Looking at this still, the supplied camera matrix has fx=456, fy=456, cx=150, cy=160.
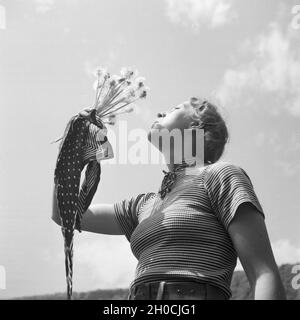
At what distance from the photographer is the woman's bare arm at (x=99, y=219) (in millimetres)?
983

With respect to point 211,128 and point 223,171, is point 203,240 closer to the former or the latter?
point 223,171

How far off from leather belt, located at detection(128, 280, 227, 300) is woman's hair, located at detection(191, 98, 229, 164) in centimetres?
30

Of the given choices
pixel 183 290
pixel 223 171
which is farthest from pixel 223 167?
pixel 183 290

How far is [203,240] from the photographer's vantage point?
29.9 inches

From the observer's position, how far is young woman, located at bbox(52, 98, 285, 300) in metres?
0.71

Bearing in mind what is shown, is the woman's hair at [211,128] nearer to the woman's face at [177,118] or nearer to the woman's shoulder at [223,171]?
the woman's face at [177,118]

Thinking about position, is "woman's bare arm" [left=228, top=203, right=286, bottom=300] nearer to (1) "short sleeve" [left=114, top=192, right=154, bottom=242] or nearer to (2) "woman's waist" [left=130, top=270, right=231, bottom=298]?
(2) "woman's waist" [left=130, top=270, right=231, bottom=298]

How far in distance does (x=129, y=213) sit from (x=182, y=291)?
0.29 meters

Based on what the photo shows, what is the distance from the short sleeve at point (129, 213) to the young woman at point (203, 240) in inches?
2.4

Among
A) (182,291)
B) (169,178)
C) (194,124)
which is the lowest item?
(182,291)
